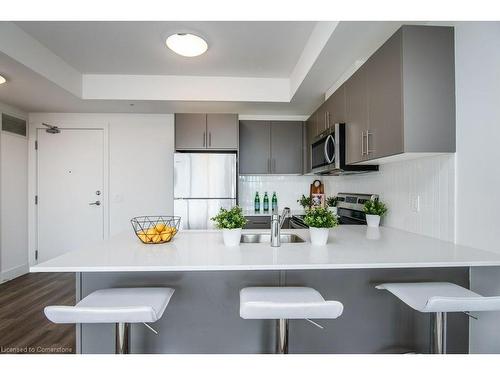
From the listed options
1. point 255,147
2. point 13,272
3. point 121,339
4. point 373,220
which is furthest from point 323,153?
point 13,272

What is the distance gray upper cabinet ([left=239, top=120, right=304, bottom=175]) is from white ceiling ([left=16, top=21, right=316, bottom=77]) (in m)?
0.76

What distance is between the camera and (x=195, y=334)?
1494 millimetres

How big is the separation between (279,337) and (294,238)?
86 centimetres

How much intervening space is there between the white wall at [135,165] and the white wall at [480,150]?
10.5 feet

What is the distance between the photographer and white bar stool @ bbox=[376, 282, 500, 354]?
1.06 m

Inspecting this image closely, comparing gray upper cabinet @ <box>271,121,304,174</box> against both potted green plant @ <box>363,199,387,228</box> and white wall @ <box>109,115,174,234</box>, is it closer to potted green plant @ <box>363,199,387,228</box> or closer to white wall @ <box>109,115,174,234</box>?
white wall @ <box>109,115,174,234</box>

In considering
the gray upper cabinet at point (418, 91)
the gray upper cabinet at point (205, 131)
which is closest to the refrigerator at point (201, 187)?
the gray upper cabinet at point (205, 131)

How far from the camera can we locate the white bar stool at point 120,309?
1.04m

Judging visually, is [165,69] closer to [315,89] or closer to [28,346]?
[315,89]

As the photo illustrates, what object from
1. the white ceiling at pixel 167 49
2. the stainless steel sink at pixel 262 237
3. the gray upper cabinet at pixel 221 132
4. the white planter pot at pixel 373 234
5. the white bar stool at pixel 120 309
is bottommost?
the white bar stool at pixel 120 309

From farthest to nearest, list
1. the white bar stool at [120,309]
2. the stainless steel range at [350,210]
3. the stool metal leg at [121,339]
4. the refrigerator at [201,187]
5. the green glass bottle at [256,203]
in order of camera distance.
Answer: the green glass bottle at [256,203] < the refrigerator at [201,187] < the stainless steel range at [350,210] < the stool metal leg at [121,339] < the white bar stool at [120,309]

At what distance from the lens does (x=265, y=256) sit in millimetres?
1363

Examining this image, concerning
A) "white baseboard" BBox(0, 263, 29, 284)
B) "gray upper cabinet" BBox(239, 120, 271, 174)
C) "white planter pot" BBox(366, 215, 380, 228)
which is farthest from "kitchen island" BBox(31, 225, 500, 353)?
"white baseboard" BBox(0, 263, 29, 284)

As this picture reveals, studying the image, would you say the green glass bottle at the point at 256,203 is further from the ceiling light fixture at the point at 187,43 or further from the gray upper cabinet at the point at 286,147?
the ceiling light fixture at the point at 187,43
